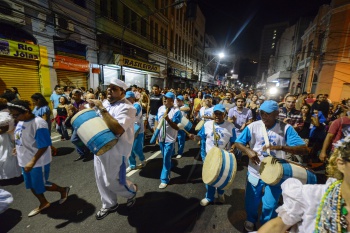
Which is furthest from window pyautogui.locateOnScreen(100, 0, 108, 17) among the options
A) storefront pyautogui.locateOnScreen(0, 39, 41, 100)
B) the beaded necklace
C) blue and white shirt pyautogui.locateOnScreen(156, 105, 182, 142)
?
the beaded necklace

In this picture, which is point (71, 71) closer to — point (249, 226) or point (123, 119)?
point (123, 119)

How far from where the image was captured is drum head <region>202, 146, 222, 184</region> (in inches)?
99.9

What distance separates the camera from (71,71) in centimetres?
1223

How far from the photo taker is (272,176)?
7.11ft

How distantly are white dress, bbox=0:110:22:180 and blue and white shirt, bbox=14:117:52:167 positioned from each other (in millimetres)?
1411

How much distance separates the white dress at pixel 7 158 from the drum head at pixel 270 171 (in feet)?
16.2

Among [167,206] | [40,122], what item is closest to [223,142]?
[167,206]

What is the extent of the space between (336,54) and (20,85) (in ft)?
96.1

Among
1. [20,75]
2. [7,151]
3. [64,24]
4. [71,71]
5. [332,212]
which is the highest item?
[64,24]

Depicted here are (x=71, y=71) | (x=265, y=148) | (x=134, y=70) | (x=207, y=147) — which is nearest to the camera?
(x=265, y=148)

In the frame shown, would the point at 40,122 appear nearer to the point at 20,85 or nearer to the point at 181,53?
the point at 20,85

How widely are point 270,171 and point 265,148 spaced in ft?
1.01

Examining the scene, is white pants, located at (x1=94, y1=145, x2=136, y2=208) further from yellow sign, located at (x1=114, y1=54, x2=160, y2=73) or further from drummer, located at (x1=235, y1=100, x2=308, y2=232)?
yellow sign, located at (x1=114, y1=54, x2=160, y2=73)

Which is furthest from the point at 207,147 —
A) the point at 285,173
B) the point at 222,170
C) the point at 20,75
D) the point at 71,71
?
the point at 71,71
